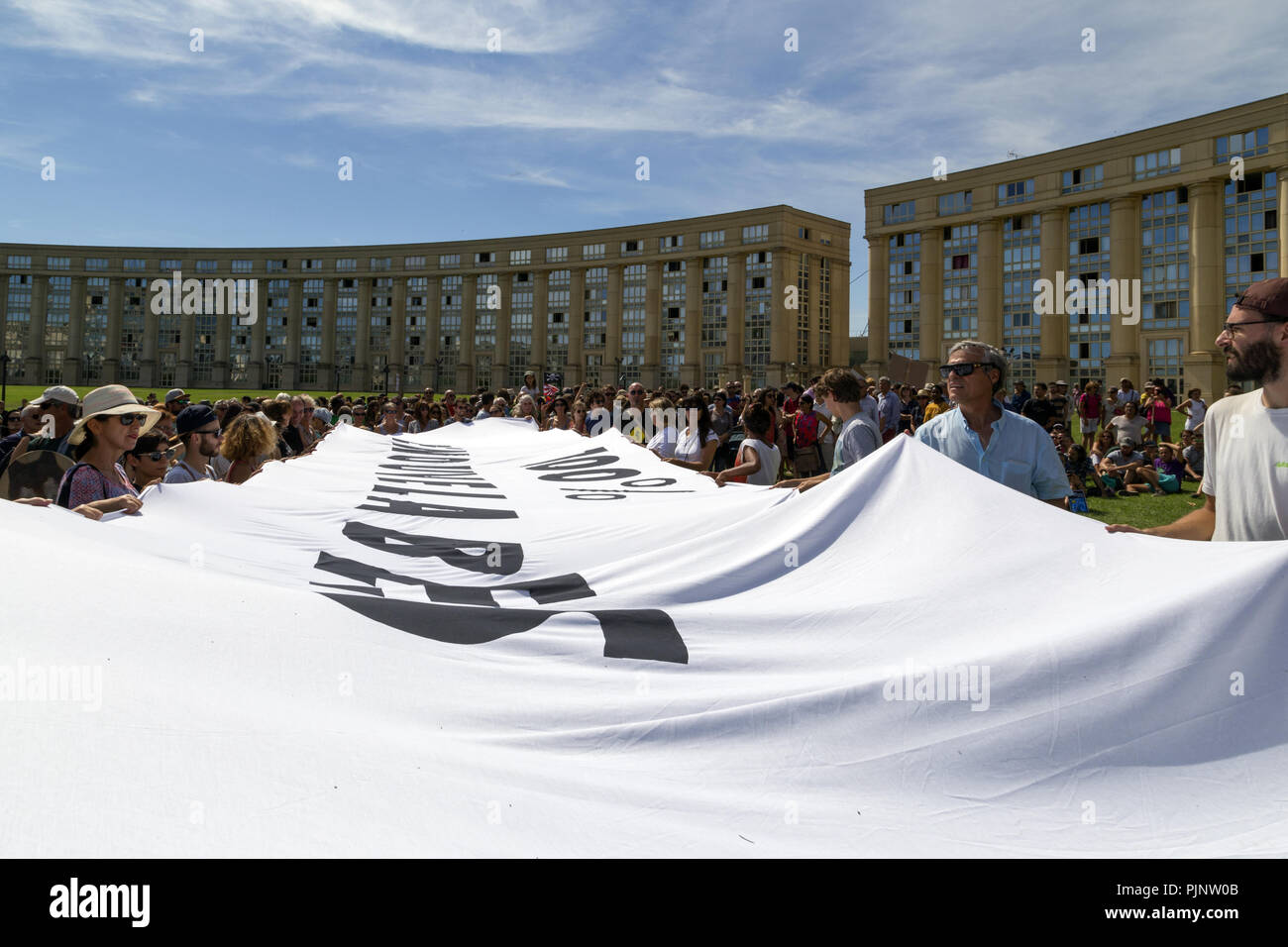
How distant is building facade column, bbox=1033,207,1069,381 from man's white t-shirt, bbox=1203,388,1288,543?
6082cm

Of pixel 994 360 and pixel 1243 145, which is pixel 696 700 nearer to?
pixel 994 360

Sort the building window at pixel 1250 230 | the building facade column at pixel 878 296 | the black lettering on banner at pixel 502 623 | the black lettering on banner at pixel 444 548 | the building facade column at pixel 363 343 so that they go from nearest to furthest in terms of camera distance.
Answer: the black lettering on banner at pixel 502 623 → the black lettering on banner at pixel 444 548 → the building window at pixel 1250 230 → the building facade column at pixel 878 296 → the building facade column at pixel 363 343

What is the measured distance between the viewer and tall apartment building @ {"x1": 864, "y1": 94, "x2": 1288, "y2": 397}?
50344 millimetres

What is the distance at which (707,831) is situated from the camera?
2195 millimetres

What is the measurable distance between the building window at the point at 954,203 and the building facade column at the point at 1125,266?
10.0m

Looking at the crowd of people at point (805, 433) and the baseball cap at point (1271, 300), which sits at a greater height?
the baseball cap at point (1271, 300)

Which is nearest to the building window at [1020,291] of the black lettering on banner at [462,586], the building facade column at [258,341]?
the black lettering on banner at [462,586]

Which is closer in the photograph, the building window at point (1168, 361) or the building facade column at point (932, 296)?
the building window at point (1168, 361)

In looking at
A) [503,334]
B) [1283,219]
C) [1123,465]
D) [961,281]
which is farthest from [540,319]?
[1123,465]

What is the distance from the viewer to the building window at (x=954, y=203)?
209 feet

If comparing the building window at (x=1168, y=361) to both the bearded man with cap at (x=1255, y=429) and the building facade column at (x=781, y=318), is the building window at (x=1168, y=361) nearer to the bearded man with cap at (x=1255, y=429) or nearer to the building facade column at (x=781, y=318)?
the building facade column at (x=781, y=318)

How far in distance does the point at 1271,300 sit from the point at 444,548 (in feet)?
16.7

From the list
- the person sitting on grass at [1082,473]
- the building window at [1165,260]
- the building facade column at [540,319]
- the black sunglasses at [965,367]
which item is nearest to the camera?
the black sunglasses at [965,367]

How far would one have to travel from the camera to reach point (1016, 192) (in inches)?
2426
